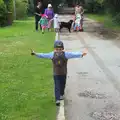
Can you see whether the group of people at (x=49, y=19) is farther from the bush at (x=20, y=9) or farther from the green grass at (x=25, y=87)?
the bush at (x=20, y=9)

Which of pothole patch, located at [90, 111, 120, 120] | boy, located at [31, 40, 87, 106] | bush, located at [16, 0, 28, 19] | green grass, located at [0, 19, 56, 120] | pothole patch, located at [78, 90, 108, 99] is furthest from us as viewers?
bush, located at [16, 0, 28, 19]

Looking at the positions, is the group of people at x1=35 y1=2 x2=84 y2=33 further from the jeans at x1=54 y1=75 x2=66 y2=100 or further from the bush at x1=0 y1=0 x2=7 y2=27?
the jeans at x1=54 y1=75 x2=66 y2=100

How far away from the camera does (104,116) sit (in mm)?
8086

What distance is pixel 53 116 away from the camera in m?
7.97

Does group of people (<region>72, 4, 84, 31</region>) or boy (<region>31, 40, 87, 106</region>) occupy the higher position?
boy (<region>31, 40, 87, 106</region>)

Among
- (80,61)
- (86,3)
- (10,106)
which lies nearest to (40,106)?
(10,106)

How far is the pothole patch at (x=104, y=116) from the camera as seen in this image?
313 inches

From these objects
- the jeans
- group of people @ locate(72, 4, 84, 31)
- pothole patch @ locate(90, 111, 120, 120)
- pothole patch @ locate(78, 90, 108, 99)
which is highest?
the jeans

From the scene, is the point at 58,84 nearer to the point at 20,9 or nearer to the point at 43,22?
the point at 43,22

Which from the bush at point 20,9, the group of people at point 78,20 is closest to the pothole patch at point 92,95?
the group of people at point 78,20

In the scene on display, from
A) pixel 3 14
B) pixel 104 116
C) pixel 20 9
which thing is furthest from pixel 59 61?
pixel 20 9

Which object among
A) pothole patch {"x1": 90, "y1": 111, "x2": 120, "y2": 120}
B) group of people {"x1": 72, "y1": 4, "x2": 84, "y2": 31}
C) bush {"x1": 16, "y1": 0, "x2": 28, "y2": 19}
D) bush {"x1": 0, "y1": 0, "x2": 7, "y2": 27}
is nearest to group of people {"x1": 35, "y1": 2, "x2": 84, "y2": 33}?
group of people {"x1": 72, "y1": 4, "x2": 84, "y2": 31}

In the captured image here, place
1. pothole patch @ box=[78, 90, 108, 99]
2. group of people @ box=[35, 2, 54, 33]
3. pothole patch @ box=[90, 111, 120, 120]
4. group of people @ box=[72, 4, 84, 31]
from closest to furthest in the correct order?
pothole patch @ box=[90, 111, 120, 120]
pothole patch @ box=[78, 90, 108, 99]
group of people @ box=[35, 2, 54, 33]
group of people @ box=[72, 4, 84, 31]

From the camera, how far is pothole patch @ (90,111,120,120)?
7961 millimetres
